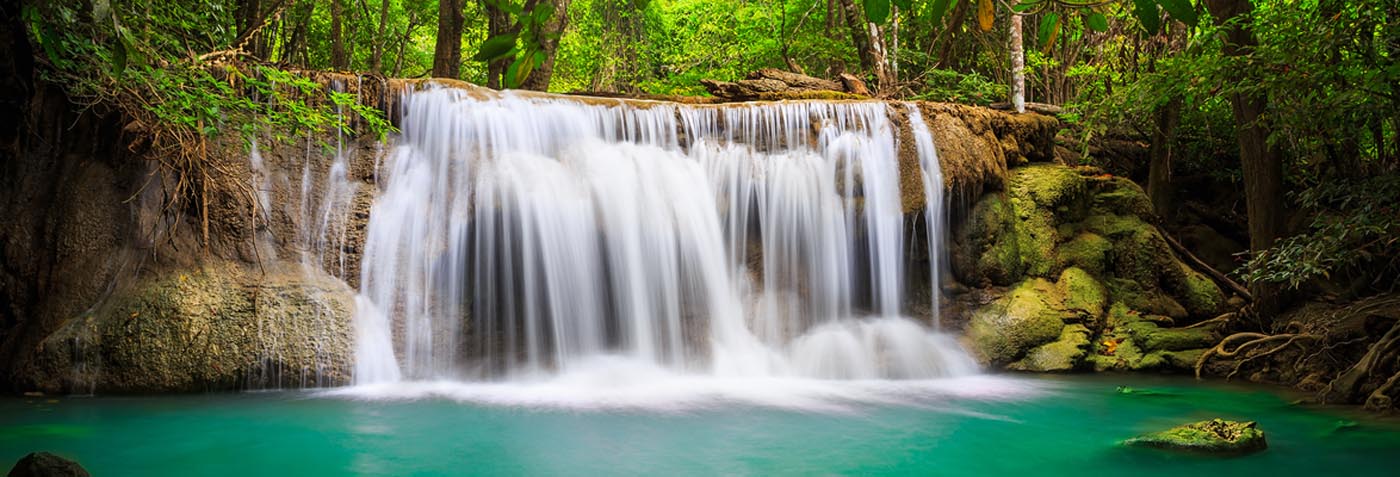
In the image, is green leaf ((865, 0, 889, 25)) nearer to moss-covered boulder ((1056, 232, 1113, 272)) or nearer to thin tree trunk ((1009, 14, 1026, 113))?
moss-covered boulder ((1056, 232, 1113, 272))

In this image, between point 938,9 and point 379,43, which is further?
point 379,43

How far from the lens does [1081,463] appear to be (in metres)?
5.45

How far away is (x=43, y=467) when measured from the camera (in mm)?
3611

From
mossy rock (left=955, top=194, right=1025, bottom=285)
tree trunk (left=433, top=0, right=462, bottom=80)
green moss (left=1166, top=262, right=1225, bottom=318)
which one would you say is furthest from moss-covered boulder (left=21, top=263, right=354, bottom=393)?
green moss (left=1166, top=262, right=1225, bottom=318)

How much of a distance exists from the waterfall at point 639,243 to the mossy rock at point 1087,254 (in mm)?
1673

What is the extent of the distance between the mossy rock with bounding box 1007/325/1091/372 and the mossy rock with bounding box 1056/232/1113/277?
46.2 inches

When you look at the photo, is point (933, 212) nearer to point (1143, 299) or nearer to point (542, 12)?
point (1143, 299)

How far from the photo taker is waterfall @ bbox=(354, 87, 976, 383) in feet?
27.5

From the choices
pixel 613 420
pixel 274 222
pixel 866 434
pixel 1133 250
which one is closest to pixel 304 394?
pixel 274 222

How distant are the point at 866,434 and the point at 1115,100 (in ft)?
14.8

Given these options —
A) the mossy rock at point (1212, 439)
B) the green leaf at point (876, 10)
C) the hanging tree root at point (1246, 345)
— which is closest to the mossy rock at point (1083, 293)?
the hanging tree root at point (1246, 345)

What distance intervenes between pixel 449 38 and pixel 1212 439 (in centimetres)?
1127

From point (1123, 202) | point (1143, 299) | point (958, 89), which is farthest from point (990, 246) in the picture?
point (958, 89)

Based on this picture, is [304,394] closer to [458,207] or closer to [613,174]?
[458,207]
